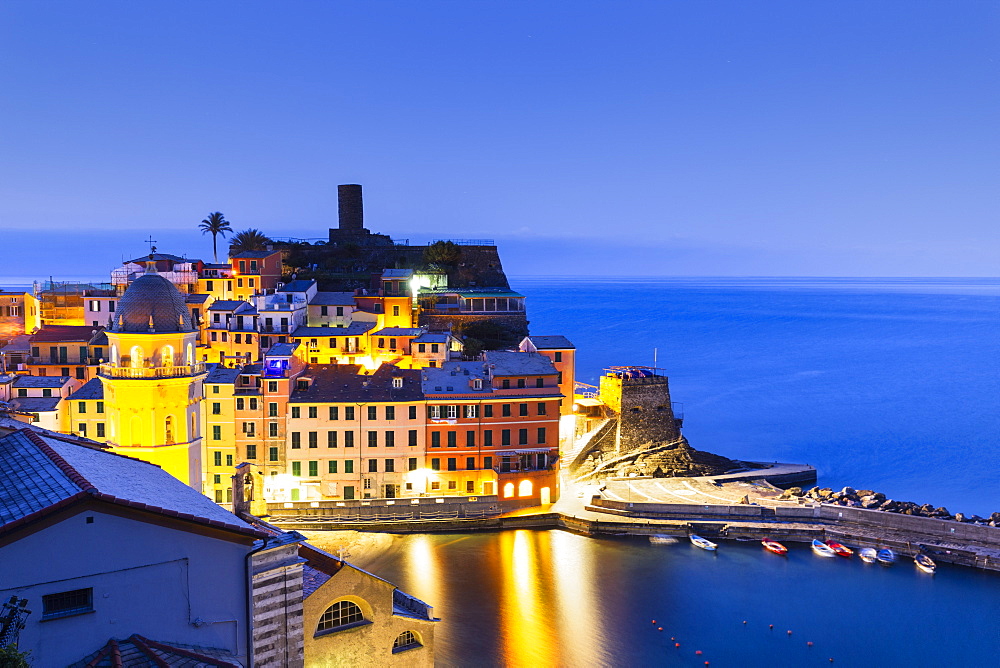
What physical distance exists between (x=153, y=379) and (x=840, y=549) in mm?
34514

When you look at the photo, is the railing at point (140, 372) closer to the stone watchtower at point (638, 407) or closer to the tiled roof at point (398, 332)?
the tiled roof at point (398, 332)

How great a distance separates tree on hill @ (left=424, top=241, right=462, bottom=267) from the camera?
246 ft

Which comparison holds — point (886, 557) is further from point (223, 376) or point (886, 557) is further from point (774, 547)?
point (223, 376)

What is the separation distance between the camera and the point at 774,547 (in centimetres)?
3984

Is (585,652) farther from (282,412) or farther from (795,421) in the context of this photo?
(795,421)

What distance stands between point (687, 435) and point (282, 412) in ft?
138

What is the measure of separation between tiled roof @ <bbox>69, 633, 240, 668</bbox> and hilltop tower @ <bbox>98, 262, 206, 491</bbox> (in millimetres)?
8613

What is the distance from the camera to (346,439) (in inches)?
1690

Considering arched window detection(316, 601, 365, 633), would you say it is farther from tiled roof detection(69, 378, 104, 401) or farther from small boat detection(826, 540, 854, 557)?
small boat detection(826, 540, 854, 557)

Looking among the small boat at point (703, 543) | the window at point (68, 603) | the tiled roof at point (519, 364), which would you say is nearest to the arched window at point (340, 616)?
the window at point (68, 603)

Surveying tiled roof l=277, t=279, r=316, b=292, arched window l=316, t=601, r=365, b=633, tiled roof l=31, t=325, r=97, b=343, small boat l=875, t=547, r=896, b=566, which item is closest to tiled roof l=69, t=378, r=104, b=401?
tiled roof l=31, t=325, r=97, b=343

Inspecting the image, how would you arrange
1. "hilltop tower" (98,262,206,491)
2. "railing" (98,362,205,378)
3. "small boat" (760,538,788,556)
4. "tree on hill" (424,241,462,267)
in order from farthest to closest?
"tree on hill" (424,241,462,267), "small boat" (760,538,788,556), "railing" (98,362,205,378), "hilltop tower" (98,262,206,491)

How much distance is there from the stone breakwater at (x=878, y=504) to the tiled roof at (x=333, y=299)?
34564 mm

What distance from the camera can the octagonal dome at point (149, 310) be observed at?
19219mm
